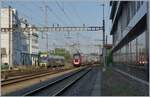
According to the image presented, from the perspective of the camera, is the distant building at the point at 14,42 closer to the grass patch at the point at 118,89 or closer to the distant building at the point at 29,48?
the distant building at the point at 29,48

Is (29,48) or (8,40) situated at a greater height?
(8,40)

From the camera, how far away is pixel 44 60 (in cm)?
7781

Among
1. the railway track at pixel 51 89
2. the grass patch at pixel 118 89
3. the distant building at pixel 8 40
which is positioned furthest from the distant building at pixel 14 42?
the grass patch at pixel 118 89

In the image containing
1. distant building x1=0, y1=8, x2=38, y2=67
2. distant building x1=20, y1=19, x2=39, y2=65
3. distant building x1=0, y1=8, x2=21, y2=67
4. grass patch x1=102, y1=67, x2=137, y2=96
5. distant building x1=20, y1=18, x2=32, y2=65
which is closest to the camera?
grass patch x1=102, y1=67, x2=137, y2=96

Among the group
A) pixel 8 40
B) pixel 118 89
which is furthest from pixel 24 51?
pixel 118 89

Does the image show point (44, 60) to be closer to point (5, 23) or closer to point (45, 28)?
point (45, 28)

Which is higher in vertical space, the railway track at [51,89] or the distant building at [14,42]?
the distant building at [14,42]

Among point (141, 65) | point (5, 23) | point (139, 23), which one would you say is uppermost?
point (5, 23)

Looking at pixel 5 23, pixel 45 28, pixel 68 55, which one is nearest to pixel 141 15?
pixel 45 28

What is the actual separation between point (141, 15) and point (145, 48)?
265 cm

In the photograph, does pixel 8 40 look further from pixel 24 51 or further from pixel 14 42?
pixel 24 51

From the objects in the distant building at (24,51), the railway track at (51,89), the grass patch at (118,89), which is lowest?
the railway track at (51,89)

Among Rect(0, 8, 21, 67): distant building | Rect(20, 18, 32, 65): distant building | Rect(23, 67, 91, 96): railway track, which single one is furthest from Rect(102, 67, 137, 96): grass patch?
Rect(20, 18, 32, 65): distant building

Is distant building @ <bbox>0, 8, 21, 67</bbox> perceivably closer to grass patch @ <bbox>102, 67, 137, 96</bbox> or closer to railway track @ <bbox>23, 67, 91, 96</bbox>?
railway track @ <bbox>23, 67, 91, 96</bbox>
